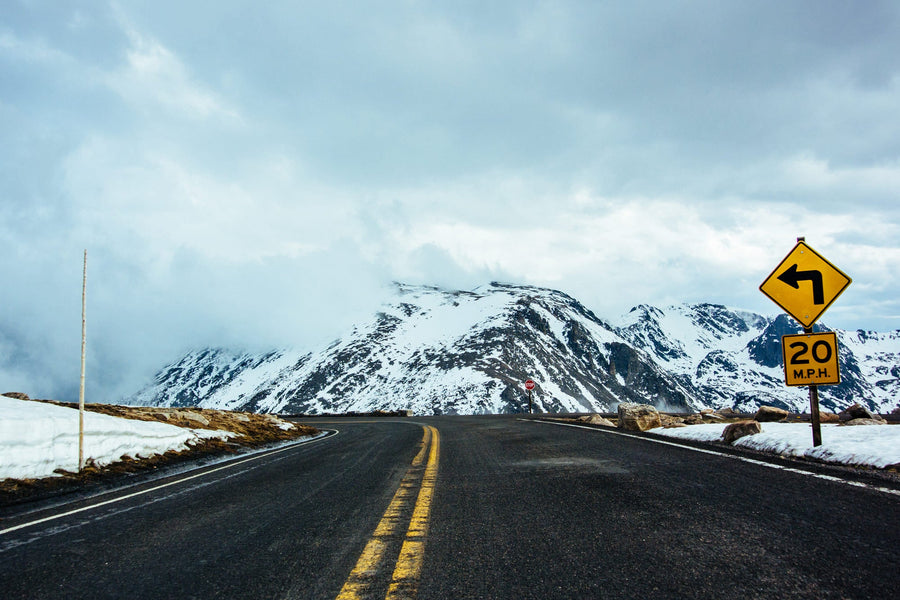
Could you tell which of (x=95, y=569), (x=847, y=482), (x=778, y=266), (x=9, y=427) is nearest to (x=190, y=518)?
(x=95, y=569)

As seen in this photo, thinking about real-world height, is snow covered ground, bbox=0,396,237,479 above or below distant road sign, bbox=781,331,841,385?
below

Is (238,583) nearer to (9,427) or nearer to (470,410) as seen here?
(9,427)

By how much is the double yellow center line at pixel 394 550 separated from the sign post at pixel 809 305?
6.32m

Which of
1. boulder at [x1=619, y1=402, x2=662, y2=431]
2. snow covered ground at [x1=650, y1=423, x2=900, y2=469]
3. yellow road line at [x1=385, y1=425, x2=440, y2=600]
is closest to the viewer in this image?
yellow road line at [x1=385, y1=425, x2=440, y2=600]

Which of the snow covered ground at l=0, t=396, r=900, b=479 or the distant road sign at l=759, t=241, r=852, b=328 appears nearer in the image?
the snow covered ground at l=0, t=396, r=900, b=479

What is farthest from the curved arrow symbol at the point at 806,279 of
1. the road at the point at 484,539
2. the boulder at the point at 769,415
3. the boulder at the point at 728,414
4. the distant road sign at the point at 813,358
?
the boulder at the point at 728,414

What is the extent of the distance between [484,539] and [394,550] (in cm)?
74

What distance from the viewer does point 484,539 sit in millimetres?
4031

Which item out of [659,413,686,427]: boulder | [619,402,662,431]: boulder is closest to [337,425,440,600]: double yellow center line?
[619,402,662,431]: boulder

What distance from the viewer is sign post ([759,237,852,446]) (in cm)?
809

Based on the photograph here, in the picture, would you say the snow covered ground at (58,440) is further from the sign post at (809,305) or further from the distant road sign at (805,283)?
the distant road sign at (805,283)

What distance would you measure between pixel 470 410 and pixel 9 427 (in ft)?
512

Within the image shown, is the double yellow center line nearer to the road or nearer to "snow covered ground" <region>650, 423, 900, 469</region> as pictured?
the road

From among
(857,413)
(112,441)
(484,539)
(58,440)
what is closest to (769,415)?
(857,413)
